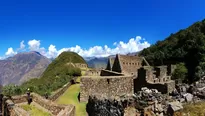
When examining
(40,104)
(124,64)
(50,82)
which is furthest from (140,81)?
(50,82)

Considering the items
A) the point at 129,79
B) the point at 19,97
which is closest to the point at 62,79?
the point at 19,97

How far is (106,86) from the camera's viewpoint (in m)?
24.9

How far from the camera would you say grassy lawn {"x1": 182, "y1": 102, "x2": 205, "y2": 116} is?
908cm

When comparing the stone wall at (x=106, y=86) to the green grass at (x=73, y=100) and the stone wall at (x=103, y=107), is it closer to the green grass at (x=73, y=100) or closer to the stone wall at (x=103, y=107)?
the green grass at (x=73, y=100)

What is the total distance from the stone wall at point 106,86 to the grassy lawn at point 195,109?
1481 cm

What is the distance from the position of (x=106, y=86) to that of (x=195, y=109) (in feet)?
52.2

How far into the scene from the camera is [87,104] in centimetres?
2489

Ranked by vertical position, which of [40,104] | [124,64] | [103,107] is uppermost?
[124,64]

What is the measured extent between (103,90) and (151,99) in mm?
12922

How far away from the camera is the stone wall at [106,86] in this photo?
24.7m

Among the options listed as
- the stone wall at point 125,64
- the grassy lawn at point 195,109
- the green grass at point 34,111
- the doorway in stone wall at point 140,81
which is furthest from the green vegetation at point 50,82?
the grassy lawn at point 195,109

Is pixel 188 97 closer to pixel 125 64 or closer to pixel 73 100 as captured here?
pixel 73 100

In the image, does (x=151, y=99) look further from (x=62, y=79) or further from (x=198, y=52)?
(x=198, y=52)

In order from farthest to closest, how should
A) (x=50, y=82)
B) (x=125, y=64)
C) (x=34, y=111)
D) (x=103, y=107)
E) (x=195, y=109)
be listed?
(x=50, y=82) → (x=125, y=64) → (x=34, y=111) → (x=103, y=107) → (x=195, y=109)
